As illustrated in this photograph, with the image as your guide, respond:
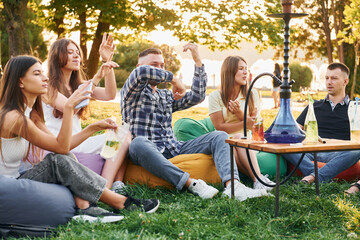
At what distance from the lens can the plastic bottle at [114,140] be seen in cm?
372

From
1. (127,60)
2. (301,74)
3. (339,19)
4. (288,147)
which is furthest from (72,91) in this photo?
(127,60)

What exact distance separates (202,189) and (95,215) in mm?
1009

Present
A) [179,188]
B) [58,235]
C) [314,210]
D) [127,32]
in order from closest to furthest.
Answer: [58,235], [314,210], [179,188], [127,32]

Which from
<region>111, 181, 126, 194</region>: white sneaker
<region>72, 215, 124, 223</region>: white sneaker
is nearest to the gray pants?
<region>72, 215, 124, 223</region>: white sneaker

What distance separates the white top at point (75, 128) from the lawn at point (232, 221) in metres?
0.74

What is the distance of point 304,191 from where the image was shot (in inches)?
162

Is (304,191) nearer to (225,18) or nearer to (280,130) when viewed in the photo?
(280,130)

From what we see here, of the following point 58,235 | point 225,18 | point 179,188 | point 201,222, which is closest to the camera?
point 58,235

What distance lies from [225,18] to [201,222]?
11.5 m

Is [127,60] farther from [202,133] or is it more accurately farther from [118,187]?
[118,187]

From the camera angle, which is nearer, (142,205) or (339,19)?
(142,205)

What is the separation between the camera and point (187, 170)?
13.7 feet

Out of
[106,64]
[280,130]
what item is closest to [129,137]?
[106,64]

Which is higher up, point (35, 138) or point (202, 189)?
point (35, 138)
